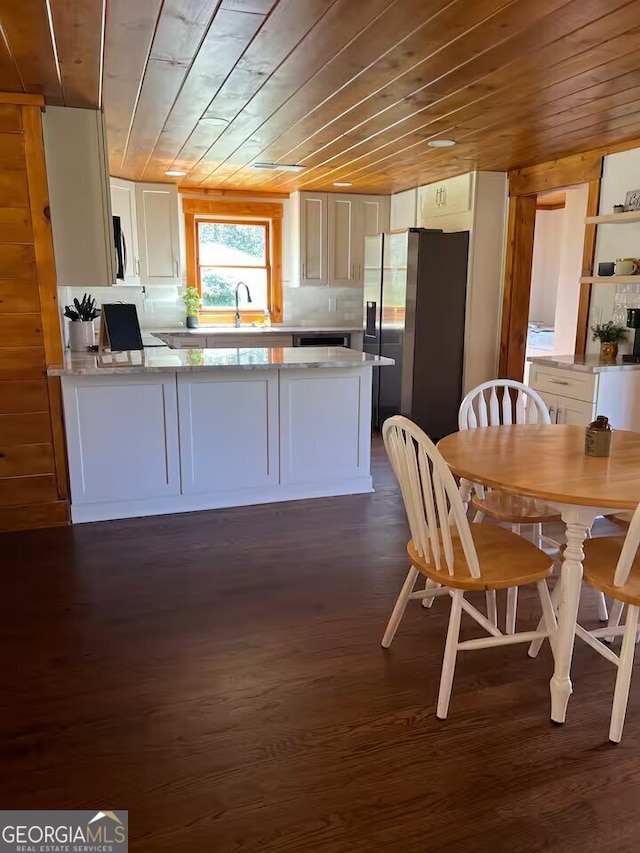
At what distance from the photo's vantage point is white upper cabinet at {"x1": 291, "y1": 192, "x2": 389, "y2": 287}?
21.2 feet

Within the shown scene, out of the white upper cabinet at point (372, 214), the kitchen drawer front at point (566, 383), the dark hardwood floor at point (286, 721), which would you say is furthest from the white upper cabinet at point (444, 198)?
the dark hardwood floor at point (286, 721)

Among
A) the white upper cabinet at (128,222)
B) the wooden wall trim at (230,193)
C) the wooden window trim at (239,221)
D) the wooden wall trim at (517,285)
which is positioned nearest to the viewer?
the wooden wall trim at (517,285)

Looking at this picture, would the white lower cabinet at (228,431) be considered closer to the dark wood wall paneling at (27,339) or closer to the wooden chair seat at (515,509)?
the dark wood wall paneling at (27,339)

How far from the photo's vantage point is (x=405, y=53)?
2506 mm

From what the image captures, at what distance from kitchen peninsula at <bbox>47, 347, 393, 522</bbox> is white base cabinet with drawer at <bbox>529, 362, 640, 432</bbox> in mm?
1204

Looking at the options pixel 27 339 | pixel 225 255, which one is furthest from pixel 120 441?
pixel 225 255

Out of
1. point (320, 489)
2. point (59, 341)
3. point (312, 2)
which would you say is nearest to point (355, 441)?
point (320, 489)

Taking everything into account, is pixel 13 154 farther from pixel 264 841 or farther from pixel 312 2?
pixel 264 841

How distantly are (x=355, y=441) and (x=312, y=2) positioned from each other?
8.33 feet

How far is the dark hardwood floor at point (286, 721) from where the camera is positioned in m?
1.61

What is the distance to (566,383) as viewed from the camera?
4.02m

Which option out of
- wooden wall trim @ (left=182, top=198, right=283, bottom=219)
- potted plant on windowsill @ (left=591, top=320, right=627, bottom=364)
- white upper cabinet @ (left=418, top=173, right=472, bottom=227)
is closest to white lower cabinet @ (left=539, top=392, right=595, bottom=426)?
potted plant on windowsill @ (left=591, top=320, right=627, bottom=364)

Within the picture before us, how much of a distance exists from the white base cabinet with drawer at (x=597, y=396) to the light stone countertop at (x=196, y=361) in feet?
3.76

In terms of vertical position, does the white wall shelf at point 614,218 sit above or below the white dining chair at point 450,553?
above
